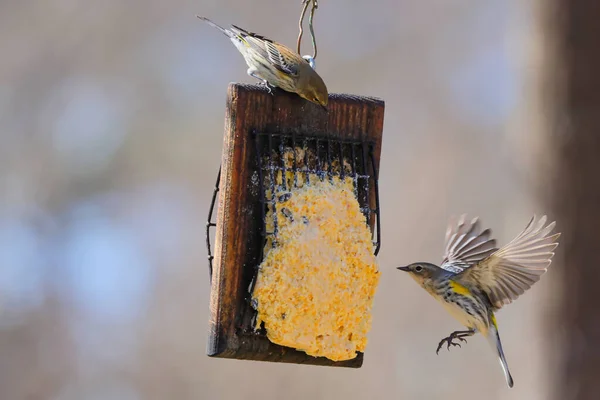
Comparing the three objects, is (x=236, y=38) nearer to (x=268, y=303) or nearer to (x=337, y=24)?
(x=268, y=303)

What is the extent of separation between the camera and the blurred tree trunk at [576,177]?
7.64 m

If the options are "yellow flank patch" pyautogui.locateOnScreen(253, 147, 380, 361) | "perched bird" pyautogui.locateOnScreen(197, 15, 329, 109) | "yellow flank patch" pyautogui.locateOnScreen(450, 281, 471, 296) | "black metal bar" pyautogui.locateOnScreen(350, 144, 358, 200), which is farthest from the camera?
"yellow flank patch" pyautogui.locateOnScreen(450, 281, 471, 296)

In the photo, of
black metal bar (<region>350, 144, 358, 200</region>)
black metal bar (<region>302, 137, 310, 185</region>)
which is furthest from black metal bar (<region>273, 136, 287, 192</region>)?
black metal bar (<region>350, 144, 358, 200</region>)

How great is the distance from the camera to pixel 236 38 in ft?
16.3

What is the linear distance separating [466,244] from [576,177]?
6.50ft

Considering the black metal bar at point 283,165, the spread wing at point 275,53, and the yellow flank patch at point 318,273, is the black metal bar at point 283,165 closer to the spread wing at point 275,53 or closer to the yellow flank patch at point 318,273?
the yellow flank patch at point 318,273

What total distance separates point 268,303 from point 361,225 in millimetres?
582

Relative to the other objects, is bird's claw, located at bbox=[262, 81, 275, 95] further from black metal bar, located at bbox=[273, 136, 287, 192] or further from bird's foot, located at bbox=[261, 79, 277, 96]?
black metal bar, located at bbox=[273, 136, 287, 192]

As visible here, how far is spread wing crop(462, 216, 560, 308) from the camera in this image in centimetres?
541

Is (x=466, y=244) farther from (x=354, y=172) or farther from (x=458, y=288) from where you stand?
(x=354, y=172)

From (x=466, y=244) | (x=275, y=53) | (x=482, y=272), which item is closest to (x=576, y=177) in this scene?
(x=466, y=244)

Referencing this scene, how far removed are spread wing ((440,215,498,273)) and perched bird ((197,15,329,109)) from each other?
1823 millimetres

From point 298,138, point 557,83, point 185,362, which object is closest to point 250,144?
point 298,138

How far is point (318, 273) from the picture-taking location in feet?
14.2
